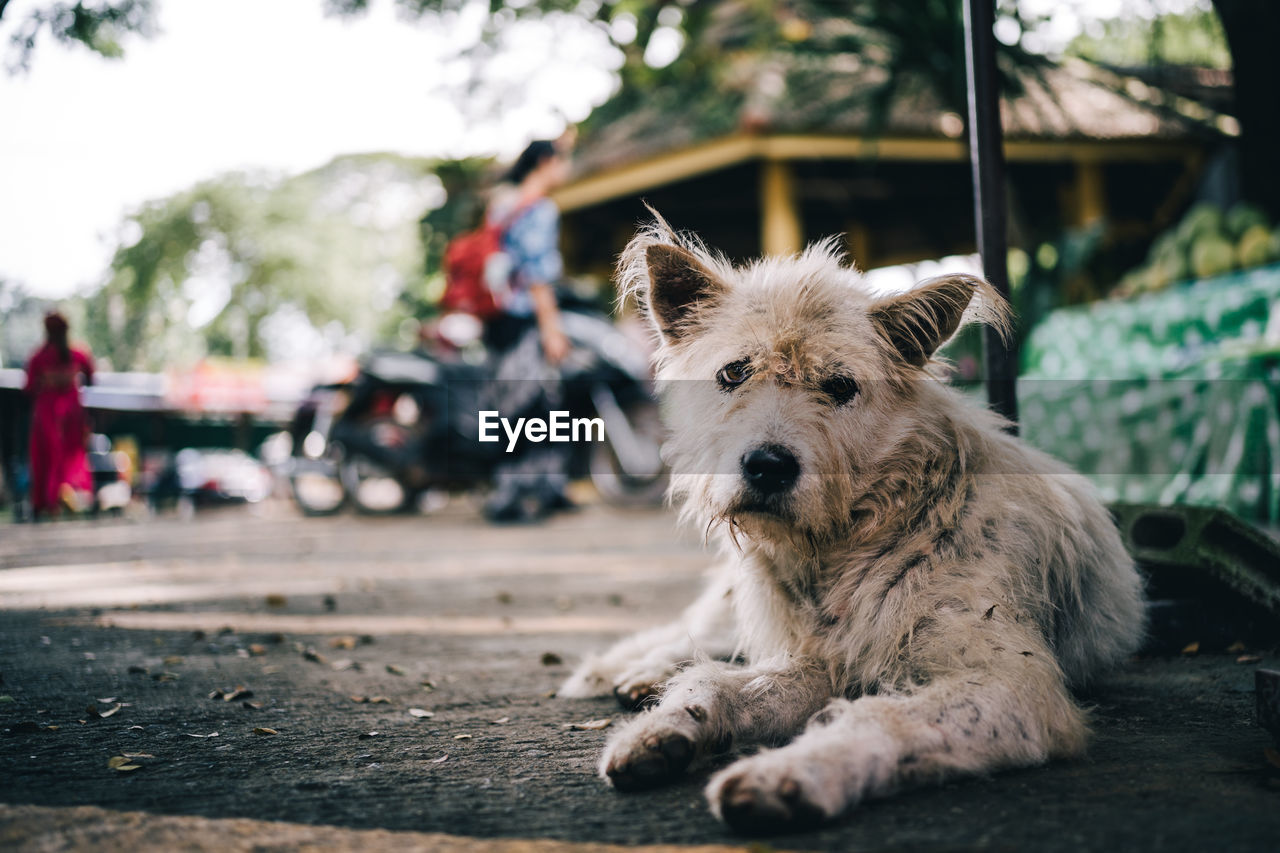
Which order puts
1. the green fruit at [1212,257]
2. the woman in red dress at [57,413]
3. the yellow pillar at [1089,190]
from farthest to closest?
1. the yellow pillar at [1089,190]
2. the woman in red dress at [57,413]
3. the green fruit at [1212,257]

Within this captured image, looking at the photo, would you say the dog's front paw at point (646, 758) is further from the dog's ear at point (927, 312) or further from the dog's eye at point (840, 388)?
the dog's ear at point (927, 312)

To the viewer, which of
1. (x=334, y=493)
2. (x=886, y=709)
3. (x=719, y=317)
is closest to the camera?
(x=886, y=709)

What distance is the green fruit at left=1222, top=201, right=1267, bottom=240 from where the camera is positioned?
7668 millimetres

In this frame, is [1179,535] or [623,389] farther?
[623,389]

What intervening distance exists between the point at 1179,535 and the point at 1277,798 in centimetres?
182

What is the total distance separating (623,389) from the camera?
35.0ft

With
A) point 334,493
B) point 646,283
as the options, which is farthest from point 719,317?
point 334,493

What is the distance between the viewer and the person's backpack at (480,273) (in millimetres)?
9273

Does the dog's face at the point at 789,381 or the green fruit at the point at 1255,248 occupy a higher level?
the green fruit at the point at 1255,248

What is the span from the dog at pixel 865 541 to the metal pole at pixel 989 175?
26.0 inches

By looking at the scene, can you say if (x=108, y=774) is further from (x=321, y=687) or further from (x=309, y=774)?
(x=321, y=687)

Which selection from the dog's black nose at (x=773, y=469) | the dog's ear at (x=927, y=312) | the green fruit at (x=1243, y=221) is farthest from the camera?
the green fruit at (x=1243, y=221)

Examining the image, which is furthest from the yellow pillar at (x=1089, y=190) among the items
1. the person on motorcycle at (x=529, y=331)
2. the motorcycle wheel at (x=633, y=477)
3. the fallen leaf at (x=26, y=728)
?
the fallen leaf at (x=26, y=728)

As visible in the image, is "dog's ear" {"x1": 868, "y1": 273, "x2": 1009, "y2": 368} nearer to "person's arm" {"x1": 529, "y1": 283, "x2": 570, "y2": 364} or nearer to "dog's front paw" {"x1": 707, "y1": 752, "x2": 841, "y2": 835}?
"dog's front paw" {"x1": 707, "y1": 752, "x2": 841, "y2": 835}
